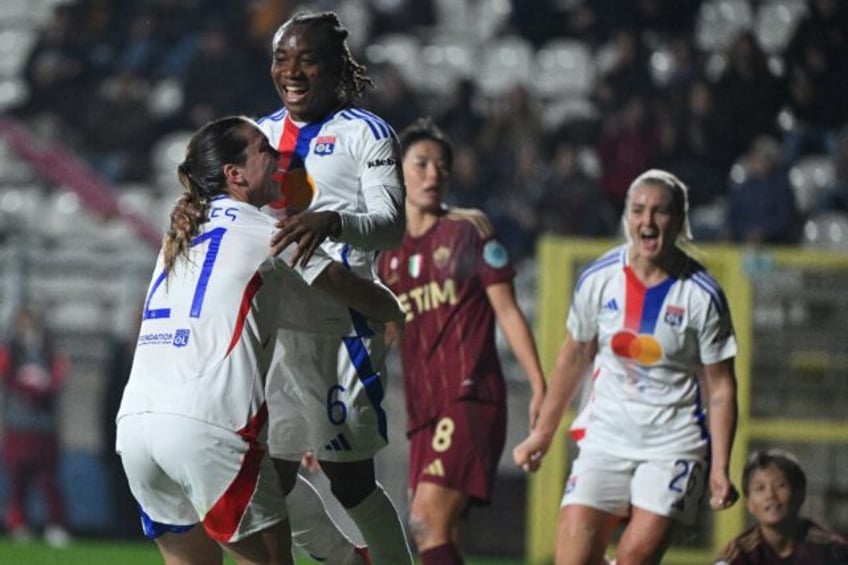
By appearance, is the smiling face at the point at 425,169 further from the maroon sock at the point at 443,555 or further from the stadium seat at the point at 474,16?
the stadium seat at the point at 474,16

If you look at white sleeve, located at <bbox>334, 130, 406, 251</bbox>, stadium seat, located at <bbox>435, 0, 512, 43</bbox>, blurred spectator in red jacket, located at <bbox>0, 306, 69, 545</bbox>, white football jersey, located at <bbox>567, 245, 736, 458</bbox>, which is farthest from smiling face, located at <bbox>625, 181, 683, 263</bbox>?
stadium seat, located at <bbox>435, 0, 512, 43</bbox>

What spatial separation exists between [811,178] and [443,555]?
8.10m

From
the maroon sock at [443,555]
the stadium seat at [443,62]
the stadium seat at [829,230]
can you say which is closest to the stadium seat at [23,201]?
the stadium seat at [443,62]

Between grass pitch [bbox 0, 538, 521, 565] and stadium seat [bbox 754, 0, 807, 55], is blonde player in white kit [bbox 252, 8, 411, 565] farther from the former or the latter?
stadium seat [bbox 754, 0, 807, 55]

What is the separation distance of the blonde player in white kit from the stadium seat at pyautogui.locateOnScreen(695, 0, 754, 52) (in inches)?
388

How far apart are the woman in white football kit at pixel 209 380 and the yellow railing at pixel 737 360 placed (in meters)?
6.44

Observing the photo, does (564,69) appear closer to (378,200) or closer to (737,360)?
(737,360)

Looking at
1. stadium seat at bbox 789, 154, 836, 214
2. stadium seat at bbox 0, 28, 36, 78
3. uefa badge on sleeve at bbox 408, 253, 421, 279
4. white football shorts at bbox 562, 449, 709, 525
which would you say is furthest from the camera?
stadium seat at bbox 0, 28, 36, 78

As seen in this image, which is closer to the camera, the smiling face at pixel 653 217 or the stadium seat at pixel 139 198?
the smiling face at pixel 653 217

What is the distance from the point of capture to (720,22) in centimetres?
1538

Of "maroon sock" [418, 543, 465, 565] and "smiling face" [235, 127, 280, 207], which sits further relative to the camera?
"maroon sock" [418, 543, 465, 565]

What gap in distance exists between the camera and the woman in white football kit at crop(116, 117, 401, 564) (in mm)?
4445

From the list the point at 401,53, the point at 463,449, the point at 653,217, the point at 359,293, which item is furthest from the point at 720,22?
the point at 359,293

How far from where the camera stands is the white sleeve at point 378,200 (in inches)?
189
